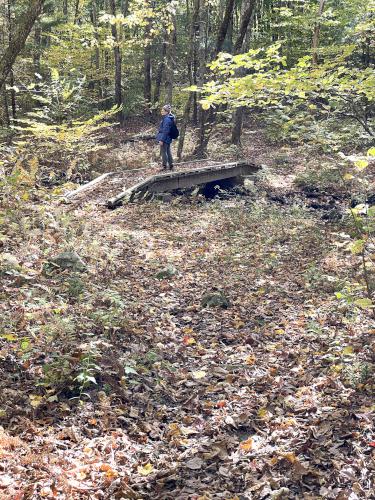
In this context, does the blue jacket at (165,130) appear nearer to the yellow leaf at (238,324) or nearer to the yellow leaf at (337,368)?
the yellow leaf at (238,324)

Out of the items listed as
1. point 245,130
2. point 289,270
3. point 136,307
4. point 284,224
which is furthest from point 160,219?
point 245,130

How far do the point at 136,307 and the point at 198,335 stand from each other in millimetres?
1076

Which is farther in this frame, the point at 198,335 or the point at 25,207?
the point at 25,207

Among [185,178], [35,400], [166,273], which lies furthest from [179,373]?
[185,178]

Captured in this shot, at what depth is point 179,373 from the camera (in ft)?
18.8

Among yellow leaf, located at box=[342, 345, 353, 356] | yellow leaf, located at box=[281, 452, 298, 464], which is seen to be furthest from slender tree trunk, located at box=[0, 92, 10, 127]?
yellow leaf, located at box=[281, 452, 298, 464]

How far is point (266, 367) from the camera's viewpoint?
5820mm

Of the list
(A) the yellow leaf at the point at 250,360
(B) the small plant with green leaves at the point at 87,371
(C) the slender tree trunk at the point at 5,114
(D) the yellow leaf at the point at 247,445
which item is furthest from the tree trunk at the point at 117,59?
(D) the yellow leaf at the point at 247,445

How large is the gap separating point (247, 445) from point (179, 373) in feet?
5.19

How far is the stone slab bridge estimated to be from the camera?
41.9 feet

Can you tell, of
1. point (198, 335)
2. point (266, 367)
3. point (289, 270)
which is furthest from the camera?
point (289, 270)

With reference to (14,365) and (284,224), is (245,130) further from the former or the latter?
(14,365)

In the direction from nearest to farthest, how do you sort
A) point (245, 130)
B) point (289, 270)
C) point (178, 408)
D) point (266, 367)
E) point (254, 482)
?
point (254, 482), point (178, 408), point (266, 367), point (289, 270), point (245, 130)

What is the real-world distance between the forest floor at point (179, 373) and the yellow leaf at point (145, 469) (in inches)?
0.7
